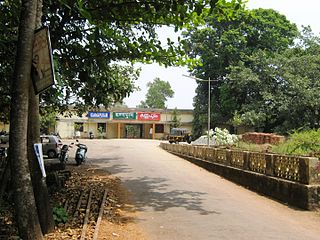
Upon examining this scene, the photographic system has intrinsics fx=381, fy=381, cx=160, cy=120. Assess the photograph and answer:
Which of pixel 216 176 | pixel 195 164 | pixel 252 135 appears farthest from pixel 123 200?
pixel 252 135

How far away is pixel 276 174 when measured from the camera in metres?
10.4

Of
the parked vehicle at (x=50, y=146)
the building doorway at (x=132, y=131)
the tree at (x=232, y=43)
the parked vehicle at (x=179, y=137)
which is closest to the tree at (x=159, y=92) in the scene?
the building doorway at (x=132, y=131)

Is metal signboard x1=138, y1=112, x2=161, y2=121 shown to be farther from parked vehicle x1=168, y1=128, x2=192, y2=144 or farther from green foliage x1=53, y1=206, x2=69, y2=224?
green foliage x1=53, y1=206, x2=69, y2=224

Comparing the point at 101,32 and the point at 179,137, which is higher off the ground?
the point at 101,32

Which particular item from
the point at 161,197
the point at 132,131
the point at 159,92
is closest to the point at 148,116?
the point at 132,131

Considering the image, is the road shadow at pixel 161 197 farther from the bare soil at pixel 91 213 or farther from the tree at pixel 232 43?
the tree at pixel 232 43

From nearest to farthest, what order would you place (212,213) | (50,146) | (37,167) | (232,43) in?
(37,167) → (212,213) → (50,146) → (232,43)

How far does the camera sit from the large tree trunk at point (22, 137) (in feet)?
16.4

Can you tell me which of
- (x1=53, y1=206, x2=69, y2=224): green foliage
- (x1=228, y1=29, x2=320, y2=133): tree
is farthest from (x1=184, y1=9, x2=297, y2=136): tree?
(x1=53, y1=206, x2=69, y2=224): green foliage

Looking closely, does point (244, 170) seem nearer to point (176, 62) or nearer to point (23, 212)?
point (176, 62)

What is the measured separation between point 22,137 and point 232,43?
138 feet

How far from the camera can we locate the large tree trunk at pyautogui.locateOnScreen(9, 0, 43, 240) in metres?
5.00

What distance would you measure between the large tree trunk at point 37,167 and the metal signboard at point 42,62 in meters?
0.30

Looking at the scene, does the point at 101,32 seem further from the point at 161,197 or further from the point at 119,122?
the point at 119,122
